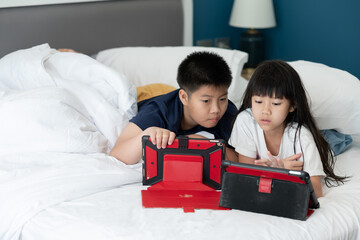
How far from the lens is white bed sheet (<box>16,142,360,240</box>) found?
1144 millimetres

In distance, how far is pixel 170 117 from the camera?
1679 mm

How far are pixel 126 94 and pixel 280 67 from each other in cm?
64

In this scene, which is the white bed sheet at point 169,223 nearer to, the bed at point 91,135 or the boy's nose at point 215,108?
the bed at point 91,135

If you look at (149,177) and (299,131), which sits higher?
(299,131)

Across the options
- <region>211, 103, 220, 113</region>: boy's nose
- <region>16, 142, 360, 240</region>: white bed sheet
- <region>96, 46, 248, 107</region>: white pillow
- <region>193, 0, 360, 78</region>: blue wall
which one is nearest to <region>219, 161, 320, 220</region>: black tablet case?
<region>16, 142, 360, 240</region>: white bed sheet

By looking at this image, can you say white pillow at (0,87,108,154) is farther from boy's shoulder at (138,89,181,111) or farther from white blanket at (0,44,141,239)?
boy's shoulder at (138,89,181,111)

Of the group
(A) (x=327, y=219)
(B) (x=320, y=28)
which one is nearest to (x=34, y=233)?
(A) (x=327, y=219)

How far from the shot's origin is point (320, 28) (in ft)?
9.33

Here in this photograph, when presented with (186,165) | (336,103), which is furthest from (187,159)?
(336,103)

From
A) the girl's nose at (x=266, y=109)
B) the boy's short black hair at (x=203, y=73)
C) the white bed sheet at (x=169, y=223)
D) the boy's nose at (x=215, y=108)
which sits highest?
the boy's short black hair at (x=203, y=73)

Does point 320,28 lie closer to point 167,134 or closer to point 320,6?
point 320,6

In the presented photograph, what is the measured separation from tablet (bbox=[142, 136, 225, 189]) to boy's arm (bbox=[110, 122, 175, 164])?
2 centimetres

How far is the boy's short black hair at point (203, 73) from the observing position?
1585mm

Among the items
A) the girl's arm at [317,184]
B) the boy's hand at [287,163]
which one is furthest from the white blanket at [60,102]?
the girl's arm at [317,184]
